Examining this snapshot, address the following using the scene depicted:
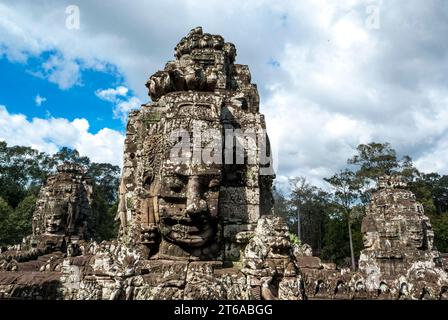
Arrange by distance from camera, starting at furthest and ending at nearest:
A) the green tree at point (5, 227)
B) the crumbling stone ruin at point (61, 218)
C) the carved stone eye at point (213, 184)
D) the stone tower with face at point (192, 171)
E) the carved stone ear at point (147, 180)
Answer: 1. the green tree at point (5, 227)
2. the crumbling stone ruin at point (61, 218)
3. the carved stone ear at point (147, 180)
4. the carved stone eye at point (213, 184)
5. the stone tower with face at point (192, 171)

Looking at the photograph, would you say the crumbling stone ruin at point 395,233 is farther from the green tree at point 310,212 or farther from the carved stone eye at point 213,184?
the green tree at point 310,212

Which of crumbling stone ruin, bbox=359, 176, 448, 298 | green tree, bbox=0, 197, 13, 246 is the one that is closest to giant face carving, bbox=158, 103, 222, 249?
crumbling stone ruin, bbox=359, 176, 448, 298

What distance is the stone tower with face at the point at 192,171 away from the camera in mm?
4527

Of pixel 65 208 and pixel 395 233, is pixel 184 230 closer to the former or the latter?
pixel 395 233

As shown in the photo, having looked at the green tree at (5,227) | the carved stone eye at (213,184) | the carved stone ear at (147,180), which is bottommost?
the green tree at (5,227)

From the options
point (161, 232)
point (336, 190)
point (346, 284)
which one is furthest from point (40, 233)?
point (336, 190)

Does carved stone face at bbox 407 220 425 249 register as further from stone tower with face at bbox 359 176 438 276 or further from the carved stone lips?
the carved stone lips

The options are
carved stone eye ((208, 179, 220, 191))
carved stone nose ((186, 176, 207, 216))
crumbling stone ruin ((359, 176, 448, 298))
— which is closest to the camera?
carved stone nose ((186, 176, 207, 216))

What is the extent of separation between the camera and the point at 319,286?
19.6 feet

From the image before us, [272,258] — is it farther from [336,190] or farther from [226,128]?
[336,190]

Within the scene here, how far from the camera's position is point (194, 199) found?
4.42 m

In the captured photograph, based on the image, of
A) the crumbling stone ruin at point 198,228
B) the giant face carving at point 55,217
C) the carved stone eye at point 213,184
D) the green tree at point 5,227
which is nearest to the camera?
the crumbling stone ruin at point 198,228

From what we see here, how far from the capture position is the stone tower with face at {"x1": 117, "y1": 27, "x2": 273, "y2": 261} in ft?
14.9

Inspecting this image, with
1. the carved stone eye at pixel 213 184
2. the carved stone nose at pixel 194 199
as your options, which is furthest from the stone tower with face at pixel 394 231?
the carved stone nose at pixel 194 199
